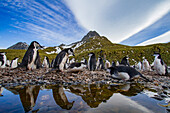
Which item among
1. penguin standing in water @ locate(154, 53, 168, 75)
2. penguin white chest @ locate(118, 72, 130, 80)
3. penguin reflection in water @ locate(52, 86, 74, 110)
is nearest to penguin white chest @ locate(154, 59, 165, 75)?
penguin standing in water @ locate(154, 53, 168, 75)

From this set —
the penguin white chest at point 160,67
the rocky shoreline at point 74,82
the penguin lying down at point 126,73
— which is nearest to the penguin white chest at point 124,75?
the penguin lying down at point 126,73

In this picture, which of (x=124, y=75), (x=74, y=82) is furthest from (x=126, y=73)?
(x=74, y=82)

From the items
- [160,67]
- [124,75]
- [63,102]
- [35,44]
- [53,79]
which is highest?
[35,44]

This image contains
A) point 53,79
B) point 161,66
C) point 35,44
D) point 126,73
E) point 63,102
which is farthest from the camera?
point 35,44

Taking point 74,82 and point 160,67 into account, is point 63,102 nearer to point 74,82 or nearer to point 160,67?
point 74,82

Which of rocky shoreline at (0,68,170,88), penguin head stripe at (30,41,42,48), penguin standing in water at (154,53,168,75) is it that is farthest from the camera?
penguin head stripe at (30,41,42,48)

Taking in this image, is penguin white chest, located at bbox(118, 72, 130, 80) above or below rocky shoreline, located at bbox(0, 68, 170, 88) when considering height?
→ above

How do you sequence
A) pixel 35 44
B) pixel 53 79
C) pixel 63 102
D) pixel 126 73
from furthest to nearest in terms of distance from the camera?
1. pixel 35 44
2. pixel 126 73
3. pixel 53 79
4. pixel 63 102

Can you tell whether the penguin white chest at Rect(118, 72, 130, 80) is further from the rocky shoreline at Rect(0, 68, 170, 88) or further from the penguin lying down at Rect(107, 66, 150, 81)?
the rocky shoreline at Rect(0, 68, 170, 88)

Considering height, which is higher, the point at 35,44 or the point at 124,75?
the point at 35,44

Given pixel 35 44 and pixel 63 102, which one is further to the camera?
pixel 35 44

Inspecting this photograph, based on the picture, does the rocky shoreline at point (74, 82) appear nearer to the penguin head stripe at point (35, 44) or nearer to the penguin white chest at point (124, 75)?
the penguin white chest at point (124, 75)

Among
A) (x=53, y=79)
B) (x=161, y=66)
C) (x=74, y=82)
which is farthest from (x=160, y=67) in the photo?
(x=53, y=79)

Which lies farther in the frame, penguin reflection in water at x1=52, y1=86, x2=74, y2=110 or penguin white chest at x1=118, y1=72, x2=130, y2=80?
penguin white chest at x1=118, y1=72, x2=130, y2=80
